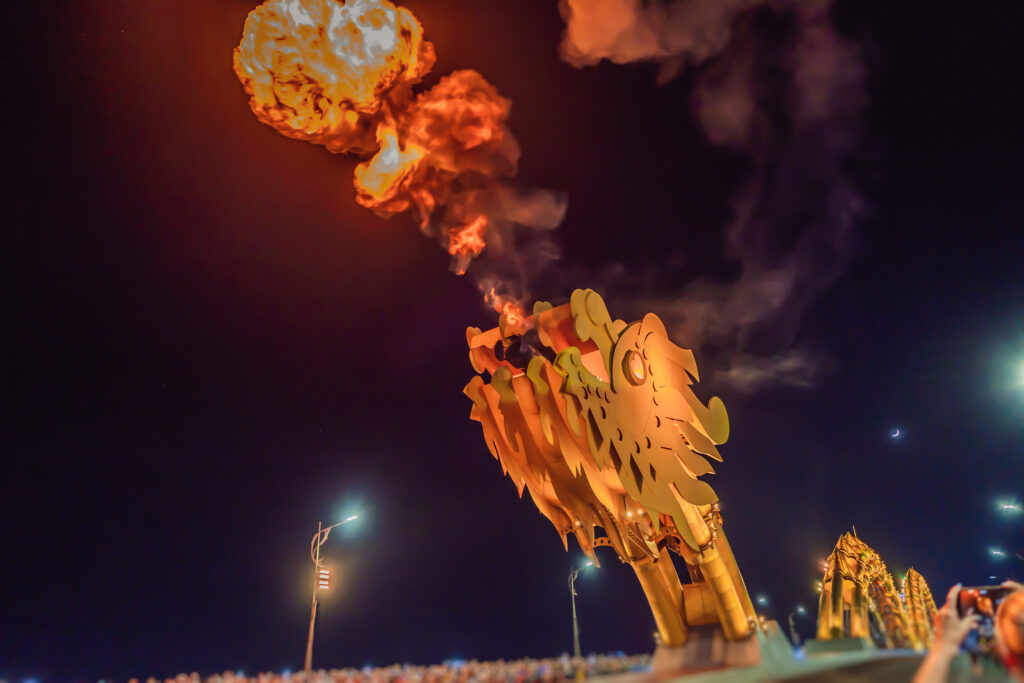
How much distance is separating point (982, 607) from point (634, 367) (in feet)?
27.2

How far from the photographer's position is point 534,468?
13234 mm

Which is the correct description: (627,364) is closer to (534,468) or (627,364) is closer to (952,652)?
(534,468)

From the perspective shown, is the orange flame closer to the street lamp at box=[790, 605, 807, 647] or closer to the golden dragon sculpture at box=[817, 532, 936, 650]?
the golden dragon sculpture at box=[817, 532, 936, 650]

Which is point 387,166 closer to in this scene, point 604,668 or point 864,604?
point 604,668

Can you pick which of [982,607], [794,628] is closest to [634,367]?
[982,607]

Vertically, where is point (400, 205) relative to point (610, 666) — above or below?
above

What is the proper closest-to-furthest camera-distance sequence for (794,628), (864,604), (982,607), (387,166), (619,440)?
(982,607)
(619,440)
(864,604)
(387,166)
(794,628)

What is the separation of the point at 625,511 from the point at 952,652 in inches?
404

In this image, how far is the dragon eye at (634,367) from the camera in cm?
1263

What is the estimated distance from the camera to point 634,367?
42.7 feet

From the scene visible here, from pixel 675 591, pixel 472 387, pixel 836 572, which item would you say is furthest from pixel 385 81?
pixel 836 572

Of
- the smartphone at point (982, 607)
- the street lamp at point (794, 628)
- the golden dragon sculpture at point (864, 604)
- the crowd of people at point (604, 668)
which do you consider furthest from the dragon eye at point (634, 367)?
the street lamp at point (794, 628)

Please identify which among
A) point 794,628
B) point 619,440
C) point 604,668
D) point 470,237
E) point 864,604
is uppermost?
point 470,237

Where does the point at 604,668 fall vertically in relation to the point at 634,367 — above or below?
below
